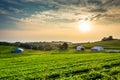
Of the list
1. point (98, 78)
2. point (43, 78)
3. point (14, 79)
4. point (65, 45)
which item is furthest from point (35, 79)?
point (65, 45)

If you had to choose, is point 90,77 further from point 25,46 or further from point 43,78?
point 25,46

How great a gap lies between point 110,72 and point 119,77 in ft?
11.0

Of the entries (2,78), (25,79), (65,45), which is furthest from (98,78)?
(65,45)

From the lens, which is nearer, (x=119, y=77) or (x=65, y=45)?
(x=119, y=77)

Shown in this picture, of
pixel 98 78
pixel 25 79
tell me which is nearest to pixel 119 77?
pixel 98 78

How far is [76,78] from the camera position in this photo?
86.4ft

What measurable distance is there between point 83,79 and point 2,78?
36.5ft

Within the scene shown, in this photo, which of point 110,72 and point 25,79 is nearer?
point 25,79

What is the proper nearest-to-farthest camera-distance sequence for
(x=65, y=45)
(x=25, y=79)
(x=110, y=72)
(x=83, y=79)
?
(x=83, y=79) → (x=25, y=79) → (x=110, y=72) → (x=65, y=45)

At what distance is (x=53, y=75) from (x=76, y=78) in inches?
168

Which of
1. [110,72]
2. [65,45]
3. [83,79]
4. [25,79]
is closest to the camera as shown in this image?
[83,79]

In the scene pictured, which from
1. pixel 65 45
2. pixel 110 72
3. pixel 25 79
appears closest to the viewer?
pixel 25 79

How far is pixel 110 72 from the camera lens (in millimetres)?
30109

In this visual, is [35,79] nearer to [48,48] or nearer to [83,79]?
[83,79]
